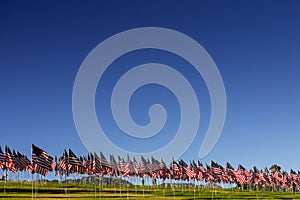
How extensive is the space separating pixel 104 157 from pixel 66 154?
16.4 metres

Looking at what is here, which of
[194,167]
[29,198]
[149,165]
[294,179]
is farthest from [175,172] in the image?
[294,179]

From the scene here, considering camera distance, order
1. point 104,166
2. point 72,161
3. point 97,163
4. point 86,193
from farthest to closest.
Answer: point 104,166
point 86,193
point 97,163
point 72,161

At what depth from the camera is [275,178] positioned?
133m

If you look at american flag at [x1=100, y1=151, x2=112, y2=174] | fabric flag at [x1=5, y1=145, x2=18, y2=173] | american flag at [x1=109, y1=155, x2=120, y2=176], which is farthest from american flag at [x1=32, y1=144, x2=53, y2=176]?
american flag at [x1=109, y1=155, x2=120, y2=176]

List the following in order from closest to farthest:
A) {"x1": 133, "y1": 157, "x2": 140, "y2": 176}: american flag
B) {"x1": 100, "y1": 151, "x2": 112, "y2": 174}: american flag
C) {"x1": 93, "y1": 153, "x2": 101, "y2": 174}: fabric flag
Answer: {"x1": 93, "y1": 153, "x2": 101, "y2": 174}: fabric flag < {"x1": 100, "y1": 151, "x2": 112, "y2": 174}: american flag < {"x1": 133, "y1": 157, "x2": 140, "y2": 176}: american flag

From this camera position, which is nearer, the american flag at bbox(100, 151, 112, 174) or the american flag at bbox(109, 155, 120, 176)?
the american flag at bbox(100, 151, 112, 174)

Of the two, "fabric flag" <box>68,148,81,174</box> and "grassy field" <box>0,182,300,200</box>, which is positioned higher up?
"fabric flag" <box>68,148,81,174</box>

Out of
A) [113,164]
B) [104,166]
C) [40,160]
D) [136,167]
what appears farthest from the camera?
[136,167]

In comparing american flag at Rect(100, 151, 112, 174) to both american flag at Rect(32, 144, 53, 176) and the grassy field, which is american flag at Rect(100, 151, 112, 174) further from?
american flag at Rect(32, 144, 53, 176)

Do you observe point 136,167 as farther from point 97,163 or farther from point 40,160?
point 40,160

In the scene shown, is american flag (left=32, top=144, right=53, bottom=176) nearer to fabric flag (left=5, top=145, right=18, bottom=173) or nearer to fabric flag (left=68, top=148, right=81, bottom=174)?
fabric flag (left=68, top=148, right=81, bottom=174)

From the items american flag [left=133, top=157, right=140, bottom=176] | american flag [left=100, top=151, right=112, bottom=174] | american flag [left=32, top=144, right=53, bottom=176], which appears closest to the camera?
american flag [left=32, top=144, right=53, bottom=176]

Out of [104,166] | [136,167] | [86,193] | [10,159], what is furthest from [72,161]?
[136,167]

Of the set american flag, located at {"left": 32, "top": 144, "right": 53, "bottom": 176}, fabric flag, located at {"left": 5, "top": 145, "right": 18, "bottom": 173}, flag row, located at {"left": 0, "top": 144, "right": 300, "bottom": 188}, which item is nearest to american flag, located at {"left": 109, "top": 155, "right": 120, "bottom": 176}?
flag row, located at {"left": 0, "top": 144, "right": 300, "bottom": 188}
